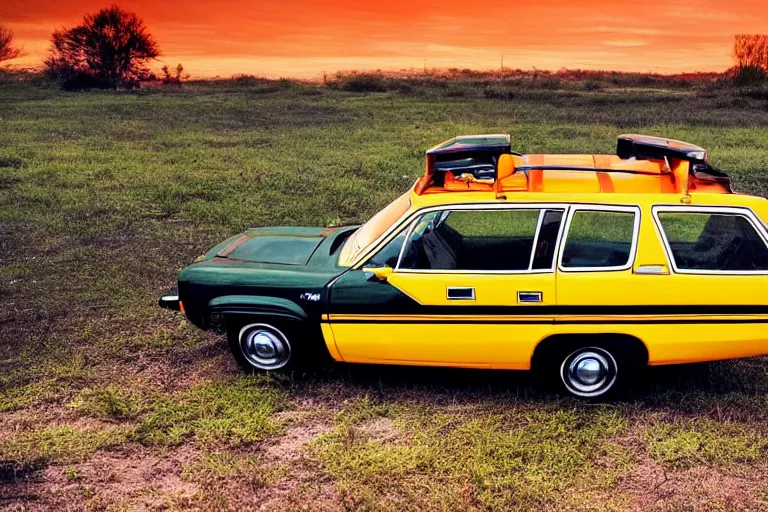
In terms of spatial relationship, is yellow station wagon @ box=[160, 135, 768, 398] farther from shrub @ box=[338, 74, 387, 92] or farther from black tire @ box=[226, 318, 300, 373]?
shrub @ box=[338, 74, 387, 92]

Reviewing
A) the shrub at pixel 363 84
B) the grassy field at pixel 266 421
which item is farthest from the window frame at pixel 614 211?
the shrub at pixel 363 84

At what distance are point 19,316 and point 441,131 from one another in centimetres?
1422

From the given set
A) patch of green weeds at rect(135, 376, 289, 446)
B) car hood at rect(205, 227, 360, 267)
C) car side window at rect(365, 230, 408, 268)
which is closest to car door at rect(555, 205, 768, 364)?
car side window at rect(365, 230, 408, 268)

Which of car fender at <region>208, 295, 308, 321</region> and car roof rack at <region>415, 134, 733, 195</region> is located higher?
car roof rack at <region>415, 134, 733, 195</region>

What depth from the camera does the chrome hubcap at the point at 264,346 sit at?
5.79 meters

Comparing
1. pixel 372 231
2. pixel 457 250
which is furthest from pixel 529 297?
Result: pixel 372 231

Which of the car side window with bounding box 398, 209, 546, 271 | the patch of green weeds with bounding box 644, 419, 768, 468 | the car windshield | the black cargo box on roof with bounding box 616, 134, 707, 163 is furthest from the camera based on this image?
the car windshield

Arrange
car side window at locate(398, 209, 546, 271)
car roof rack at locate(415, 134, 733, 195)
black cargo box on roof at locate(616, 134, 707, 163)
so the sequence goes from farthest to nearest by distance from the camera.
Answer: car side window at locate(398, 209, 546, 271), car roof rack at locate(415, 134, 733, 195), black cargo box on roof at locate(616, 134, 707, 163)

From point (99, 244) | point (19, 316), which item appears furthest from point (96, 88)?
point (19, 316)

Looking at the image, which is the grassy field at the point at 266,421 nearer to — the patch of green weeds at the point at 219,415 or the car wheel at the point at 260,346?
the patch of green weeds at the point at 219,415

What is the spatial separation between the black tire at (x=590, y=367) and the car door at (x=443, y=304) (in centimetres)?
19

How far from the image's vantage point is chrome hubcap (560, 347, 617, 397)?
5.43 meters

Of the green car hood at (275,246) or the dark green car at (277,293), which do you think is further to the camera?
the green car hood at (275,246)

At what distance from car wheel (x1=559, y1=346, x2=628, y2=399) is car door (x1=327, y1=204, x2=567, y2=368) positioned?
32cm
